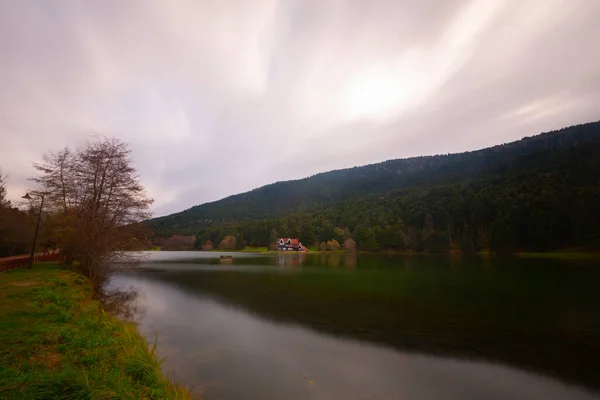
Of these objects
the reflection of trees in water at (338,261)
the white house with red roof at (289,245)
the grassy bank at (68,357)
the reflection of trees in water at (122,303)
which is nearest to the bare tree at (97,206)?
the reflection of trees in water at (122,303)

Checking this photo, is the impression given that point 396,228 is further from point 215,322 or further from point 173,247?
point 173,247

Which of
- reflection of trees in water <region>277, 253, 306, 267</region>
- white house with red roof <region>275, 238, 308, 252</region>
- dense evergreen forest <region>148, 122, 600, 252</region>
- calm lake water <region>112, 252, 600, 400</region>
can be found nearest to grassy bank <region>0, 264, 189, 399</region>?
calm lake water <region>112, 252, 600, 400</region>

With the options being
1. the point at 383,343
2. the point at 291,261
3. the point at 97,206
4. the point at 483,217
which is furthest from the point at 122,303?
the point at 483,217

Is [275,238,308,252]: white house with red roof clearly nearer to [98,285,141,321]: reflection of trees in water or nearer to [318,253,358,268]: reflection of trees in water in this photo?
[318,253,358,268]: reflection of trees in water

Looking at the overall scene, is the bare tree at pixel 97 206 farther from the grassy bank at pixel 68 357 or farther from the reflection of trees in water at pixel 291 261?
the reflection of trees in water at pixel 291 261

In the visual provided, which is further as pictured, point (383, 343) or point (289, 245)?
point (289, 245)

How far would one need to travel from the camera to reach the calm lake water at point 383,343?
9.34 metres

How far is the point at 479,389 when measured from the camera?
9219 mm

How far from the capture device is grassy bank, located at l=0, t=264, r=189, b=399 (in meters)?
5.29

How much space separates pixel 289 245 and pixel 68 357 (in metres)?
124

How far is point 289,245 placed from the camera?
426 ft

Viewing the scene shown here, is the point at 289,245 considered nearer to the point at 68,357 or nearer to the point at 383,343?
the point at 383,343

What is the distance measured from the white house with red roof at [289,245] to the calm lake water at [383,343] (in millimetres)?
104534

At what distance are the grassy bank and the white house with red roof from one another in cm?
11694
